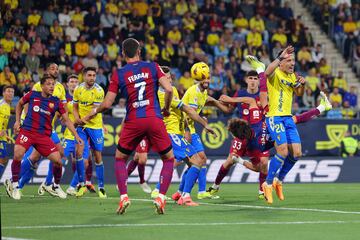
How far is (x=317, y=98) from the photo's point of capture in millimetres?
33250

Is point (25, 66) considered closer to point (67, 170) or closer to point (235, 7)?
point (67, 170)

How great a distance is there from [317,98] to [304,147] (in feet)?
15.4

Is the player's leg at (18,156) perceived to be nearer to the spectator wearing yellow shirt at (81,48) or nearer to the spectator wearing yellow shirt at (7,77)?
the spectator wearing yellow shirt at (7,77)

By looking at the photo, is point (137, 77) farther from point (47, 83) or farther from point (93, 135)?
point (93, 135)

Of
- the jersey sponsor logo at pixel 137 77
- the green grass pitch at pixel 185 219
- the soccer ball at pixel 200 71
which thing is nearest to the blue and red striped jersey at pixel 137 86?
the jersey sponsor logo at pixel 137 77

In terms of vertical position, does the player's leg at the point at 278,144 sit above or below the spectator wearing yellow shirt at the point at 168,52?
above

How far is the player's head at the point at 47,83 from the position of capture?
1803 centimetres

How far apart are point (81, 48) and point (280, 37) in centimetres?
865

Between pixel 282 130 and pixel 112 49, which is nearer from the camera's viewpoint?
pixel 282 130

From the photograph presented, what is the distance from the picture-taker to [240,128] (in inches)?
745

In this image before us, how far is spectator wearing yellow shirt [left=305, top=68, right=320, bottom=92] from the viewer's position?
33781mm

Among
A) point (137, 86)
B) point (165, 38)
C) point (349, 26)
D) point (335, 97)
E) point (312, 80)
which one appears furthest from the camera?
point (349, 26)

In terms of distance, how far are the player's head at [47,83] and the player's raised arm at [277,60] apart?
4.10 m

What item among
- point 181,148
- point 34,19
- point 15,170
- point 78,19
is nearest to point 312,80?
point 78,19
